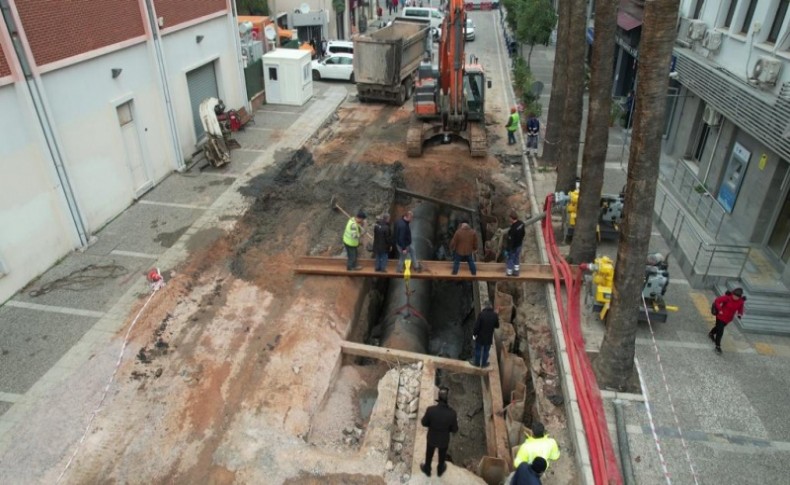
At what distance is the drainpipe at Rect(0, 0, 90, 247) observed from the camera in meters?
11.5

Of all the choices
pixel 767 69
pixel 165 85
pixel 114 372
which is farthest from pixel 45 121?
pixel 767 69

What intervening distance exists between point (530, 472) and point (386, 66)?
21028 mm

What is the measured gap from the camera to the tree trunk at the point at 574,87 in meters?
13.6

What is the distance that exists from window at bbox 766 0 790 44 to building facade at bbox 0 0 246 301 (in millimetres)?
16994

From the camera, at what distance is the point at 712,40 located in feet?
49.4

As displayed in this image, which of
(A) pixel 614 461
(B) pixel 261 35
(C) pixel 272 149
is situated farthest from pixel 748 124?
(B) pixel 261 35

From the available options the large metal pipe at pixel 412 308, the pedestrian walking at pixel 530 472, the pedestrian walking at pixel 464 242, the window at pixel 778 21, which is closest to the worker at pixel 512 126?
the large metal pipe at pixel 412 308

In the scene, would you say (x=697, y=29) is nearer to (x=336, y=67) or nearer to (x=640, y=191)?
(x=640, y=191)

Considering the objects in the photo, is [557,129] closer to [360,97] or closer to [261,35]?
[360,97]

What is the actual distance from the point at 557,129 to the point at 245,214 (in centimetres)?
1098

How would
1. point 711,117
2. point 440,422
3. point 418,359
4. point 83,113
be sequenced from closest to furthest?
point 440,422, point 418,359, point 83,113, point 711,117

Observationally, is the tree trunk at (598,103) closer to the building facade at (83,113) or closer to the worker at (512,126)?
the worker at (512,126)

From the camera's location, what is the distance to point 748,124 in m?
12.6

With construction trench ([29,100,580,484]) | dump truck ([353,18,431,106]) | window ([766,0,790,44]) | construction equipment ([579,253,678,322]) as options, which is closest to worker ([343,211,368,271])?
construction trench ([29,100,580,484])
